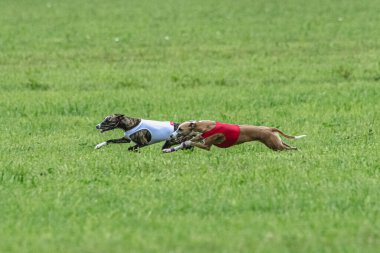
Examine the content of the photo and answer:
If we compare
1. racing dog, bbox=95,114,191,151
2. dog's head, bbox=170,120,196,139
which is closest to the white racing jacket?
racing dog, bbox=95,114,191,151

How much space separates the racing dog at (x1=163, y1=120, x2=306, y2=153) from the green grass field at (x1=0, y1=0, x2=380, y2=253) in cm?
22

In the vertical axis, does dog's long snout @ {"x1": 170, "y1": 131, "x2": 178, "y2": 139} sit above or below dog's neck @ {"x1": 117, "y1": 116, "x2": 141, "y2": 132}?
below

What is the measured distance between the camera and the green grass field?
819cm

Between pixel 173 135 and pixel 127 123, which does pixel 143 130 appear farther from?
pixel 173 135

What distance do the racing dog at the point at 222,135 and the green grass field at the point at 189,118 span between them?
22cm

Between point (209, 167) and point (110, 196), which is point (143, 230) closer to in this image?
point (110, 196)

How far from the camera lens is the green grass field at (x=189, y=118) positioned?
8.19 m

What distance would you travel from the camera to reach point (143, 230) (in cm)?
816

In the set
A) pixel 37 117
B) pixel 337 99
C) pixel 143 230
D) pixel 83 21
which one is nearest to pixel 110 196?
pixel 143 230

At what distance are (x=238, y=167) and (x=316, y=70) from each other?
12.8 metres

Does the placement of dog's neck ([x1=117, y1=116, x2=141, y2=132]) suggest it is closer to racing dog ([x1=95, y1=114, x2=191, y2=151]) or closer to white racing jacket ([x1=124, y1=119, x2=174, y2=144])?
racing dog ([x1=95, y1=114, x2=191, y2=151])

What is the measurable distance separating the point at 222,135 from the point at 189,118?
4799 mm

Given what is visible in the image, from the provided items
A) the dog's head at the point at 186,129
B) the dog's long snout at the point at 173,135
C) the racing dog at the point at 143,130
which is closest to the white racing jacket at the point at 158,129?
the racing dog at the point at 143,130

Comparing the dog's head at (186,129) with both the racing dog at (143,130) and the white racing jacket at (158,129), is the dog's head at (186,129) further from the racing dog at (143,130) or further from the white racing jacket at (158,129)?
the white racing jacket at (158,129)
